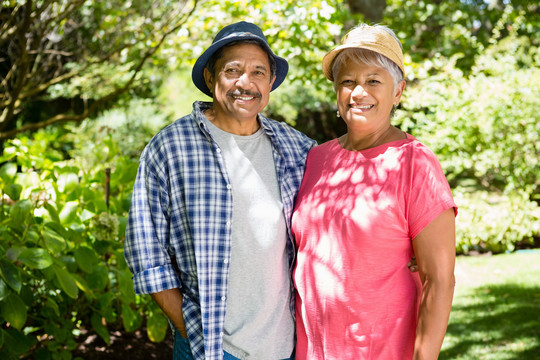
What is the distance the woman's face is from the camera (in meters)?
2.17

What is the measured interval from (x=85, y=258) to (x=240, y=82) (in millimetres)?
1303

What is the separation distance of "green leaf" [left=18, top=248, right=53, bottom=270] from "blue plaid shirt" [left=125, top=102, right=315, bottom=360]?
55 cm

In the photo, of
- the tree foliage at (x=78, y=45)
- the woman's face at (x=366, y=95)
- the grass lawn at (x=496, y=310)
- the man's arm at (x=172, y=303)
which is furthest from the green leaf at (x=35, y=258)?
the grass lawn at (x=496, y=310)

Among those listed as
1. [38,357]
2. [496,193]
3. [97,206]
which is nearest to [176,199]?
[97,206]

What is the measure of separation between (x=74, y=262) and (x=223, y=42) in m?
1.41

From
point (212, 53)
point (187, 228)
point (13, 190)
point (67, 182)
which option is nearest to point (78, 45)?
point (67, 182)

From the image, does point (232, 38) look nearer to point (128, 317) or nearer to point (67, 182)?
point (67, 182)

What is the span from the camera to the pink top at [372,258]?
6.56 feet

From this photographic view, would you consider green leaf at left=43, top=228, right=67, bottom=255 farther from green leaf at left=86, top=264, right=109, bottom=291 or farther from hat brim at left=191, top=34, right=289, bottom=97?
hat brim at left=191, top=34, right=289, bottom=97

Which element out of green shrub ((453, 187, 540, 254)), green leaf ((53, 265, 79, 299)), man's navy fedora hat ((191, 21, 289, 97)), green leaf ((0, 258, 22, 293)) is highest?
man's navy fedora hat ((191, 21, 289, 97))

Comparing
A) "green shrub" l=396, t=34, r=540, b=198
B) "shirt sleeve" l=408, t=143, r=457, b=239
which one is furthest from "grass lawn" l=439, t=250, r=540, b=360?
"shirt sleeve" l=408, t=143, r=457, b=239

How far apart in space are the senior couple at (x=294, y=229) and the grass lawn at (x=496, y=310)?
9.85 feet

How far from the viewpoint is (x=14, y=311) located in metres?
2.58

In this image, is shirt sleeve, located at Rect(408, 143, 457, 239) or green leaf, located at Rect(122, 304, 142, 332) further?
green leaf, located at Rect(122, 304, 142, 332)
